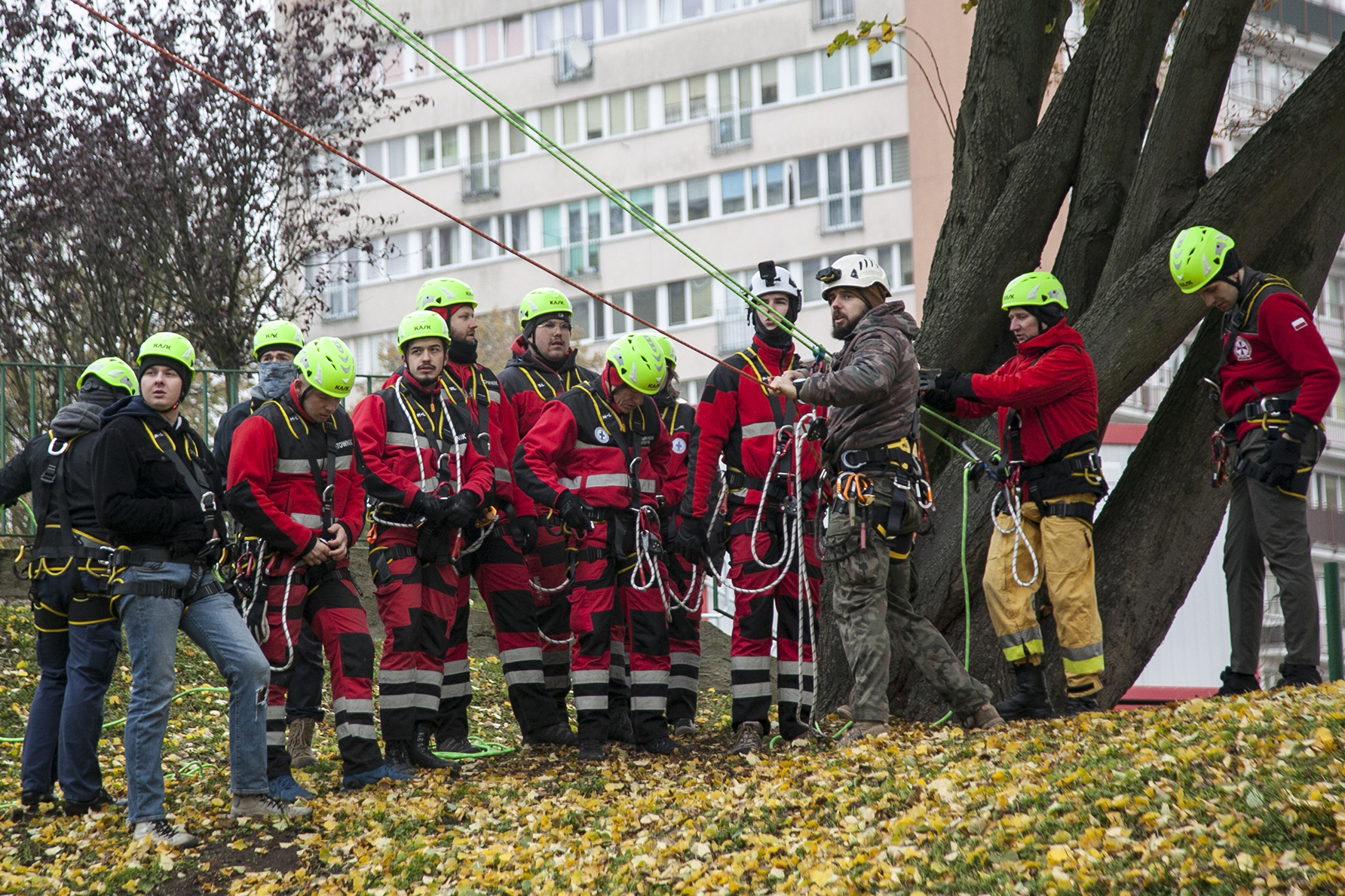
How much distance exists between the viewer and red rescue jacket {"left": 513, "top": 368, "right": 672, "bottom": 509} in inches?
346

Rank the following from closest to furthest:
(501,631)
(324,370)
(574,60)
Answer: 1. (324,370)
2. (501,631)
3. (574,60)

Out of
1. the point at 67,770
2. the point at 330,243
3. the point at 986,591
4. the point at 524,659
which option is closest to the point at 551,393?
the point at 524,659

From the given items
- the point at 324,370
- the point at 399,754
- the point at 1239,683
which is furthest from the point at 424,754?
the point at 1239,683

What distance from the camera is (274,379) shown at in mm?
9141

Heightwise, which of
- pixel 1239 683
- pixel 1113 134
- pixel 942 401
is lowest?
pixel 1239 683

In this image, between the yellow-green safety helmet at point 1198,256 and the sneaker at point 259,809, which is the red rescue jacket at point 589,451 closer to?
the sneaker at point 259,809

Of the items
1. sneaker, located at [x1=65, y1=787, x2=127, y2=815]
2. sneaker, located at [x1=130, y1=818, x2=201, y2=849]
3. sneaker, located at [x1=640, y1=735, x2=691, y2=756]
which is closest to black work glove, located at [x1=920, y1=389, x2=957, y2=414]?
sneaker, located at [x1=640, y1=735, x2=691, y2=756]

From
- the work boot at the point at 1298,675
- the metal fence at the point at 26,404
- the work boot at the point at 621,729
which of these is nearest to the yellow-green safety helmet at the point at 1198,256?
the work boot at the point at 1298,675

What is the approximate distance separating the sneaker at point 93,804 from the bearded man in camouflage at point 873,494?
12.8 ft

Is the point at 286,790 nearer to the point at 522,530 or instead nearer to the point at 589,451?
the point at 522,530

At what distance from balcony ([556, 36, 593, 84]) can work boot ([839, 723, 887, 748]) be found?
42.0 metres

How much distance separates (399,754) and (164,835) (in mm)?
1659

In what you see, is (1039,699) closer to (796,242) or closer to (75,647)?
(75,647)

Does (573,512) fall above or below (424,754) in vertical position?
above
